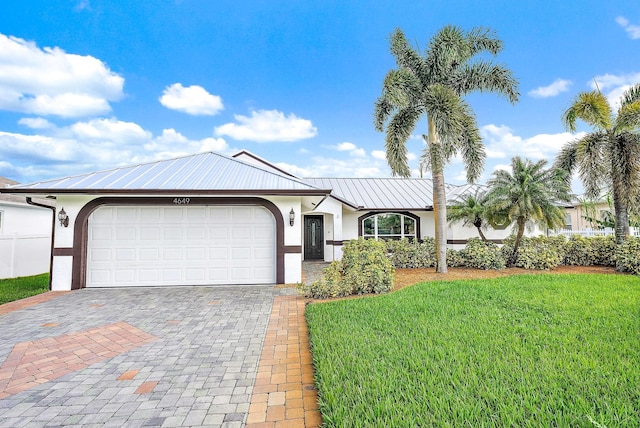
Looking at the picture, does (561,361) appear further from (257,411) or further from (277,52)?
(277,52)

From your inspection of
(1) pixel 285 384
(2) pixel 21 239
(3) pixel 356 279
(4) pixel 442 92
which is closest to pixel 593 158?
(4) pixel 442 92

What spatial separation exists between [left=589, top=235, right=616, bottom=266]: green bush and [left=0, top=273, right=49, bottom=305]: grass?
731 inches

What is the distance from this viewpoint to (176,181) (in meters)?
8.47

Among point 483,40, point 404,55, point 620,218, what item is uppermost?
point 483,40

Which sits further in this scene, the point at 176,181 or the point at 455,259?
the point at 455,259

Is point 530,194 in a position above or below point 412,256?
above

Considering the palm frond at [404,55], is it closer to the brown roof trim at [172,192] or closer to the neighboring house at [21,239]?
the brown roof trim at [172,192]

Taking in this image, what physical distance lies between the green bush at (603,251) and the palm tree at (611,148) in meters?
0.64

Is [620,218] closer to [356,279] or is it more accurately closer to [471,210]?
[471,210]

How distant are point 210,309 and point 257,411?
3.87m

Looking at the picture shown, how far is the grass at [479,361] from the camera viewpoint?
2490mm

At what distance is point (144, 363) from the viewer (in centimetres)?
373

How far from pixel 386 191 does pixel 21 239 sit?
16.4 m

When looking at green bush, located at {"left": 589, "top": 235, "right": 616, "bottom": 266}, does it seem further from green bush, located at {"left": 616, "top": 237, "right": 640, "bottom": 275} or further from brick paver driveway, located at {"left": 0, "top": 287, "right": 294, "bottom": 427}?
brick paver driveway, located at {"left": 0, "top": 287, "right": 294, "bottom": 427}
